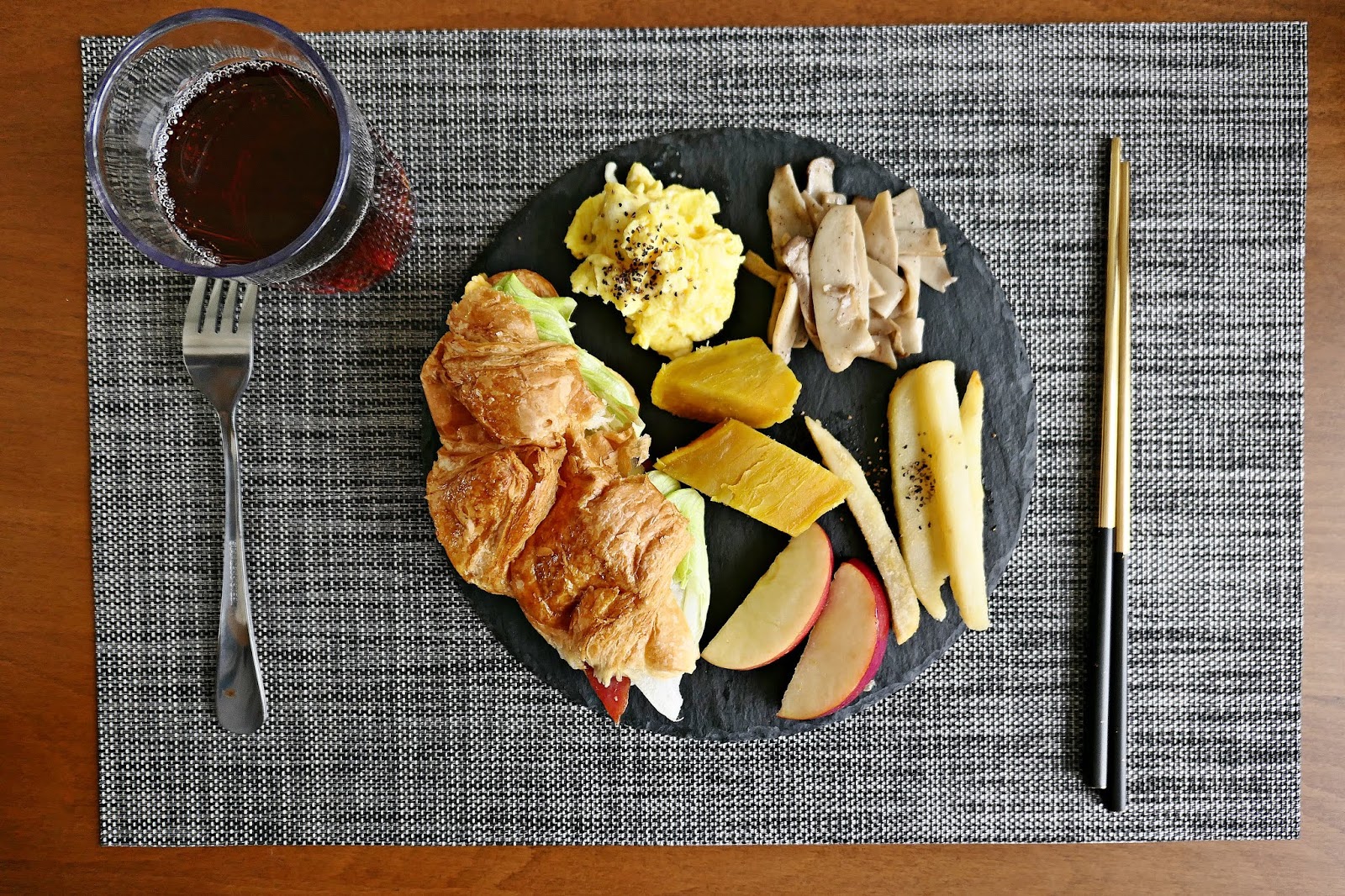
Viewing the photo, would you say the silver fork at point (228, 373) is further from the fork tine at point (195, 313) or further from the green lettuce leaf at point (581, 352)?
the green lettuce leaf at point (581, 352)

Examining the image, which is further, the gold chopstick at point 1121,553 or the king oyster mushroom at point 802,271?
the gold chopstick at point 1121,553

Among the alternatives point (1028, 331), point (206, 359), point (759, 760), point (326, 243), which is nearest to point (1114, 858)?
point (759, 760)

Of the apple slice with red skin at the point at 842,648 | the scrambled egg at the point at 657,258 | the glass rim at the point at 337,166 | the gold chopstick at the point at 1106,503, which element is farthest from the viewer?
the gold chopstick at the point at 1106,503

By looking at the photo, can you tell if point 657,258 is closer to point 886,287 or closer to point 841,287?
point 841,287

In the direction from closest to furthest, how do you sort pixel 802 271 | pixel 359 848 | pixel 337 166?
pixel 337 166 → pixel 802 271 → pixel 359 848

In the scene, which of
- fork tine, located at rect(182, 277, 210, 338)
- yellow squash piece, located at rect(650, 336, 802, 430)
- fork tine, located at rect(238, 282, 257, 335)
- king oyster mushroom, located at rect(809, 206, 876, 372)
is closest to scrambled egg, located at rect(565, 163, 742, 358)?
yellow squash piece, located at rect(650, 336, 802, 430)

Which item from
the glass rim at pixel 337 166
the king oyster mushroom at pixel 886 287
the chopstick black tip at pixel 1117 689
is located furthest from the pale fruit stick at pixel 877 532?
the glass rim at pixel 337 166

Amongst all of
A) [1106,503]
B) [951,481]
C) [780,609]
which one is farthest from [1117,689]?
[780,609]
